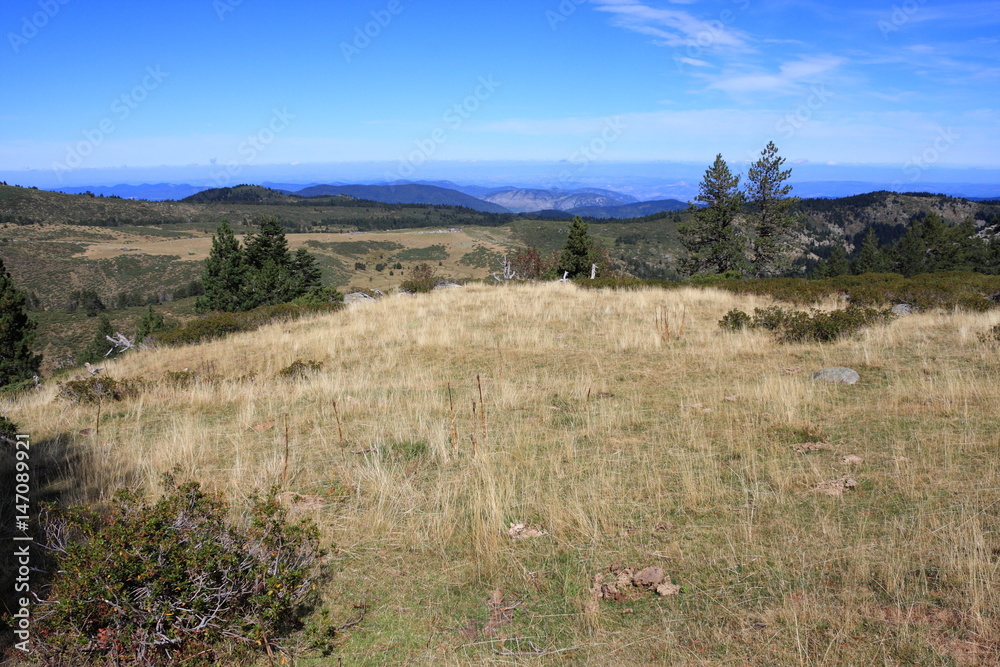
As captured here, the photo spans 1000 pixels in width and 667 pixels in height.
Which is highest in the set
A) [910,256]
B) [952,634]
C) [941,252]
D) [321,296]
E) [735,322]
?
[941,252]

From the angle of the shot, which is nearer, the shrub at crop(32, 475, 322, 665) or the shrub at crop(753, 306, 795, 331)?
the shrub at crop(32, 475, 322, 665)

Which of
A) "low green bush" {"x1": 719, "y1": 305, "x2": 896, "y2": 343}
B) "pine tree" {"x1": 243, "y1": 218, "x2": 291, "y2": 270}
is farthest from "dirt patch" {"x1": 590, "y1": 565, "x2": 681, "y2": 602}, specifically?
"pine tree" {"x1": 243, "y1": 218, "x2": 291, "y2": 270}

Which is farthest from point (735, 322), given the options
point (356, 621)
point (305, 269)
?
point (305, 269)

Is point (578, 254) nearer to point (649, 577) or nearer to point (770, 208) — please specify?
point (770, 208)

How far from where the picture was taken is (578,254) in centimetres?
3369

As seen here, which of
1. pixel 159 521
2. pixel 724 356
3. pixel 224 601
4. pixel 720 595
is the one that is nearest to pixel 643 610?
pixel 720 595

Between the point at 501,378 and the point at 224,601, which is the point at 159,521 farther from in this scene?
the point at 501,378

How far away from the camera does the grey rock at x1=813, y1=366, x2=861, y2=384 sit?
728 cm

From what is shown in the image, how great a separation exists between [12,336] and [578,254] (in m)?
32.4

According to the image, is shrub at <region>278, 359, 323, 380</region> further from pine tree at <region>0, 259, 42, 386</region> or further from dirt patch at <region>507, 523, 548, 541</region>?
pine tree at <region>0, 259, 42, 386</region>

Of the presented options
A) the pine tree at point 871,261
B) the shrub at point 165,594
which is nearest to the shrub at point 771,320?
the shrub at point 165,594

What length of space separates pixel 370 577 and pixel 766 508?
307cm

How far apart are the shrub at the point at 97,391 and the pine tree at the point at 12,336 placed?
83.6ft

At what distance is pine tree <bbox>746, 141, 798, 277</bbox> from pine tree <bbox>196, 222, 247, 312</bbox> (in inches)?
Result: 1363
